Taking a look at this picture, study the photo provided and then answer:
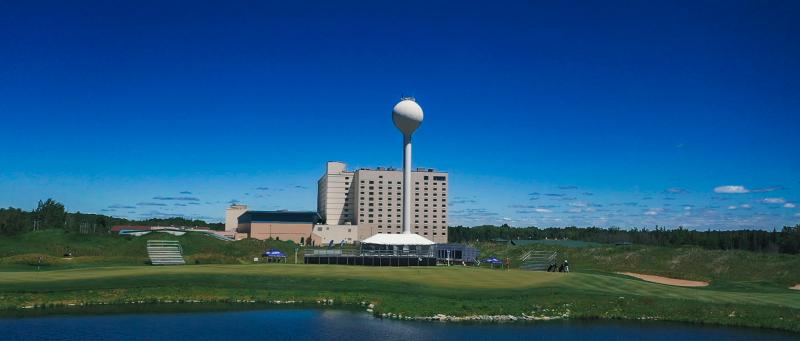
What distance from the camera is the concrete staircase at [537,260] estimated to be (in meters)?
73.1

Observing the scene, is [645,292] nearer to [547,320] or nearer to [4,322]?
[547,320]

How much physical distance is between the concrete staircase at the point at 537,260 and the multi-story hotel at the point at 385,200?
9488 centimetres

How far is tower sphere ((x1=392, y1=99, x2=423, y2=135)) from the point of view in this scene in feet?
332

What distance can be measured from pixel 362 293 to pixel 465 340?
52.5 ft

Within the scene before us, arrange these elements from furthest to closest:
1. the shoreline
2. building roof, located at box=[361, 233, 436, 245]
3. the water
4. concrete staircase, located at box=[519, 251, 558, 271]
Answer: building roof, located at box=[361, 233, 436, 245] → concrete staircase, located at box=[519, 251, 558, 271] → the shoreline → the water

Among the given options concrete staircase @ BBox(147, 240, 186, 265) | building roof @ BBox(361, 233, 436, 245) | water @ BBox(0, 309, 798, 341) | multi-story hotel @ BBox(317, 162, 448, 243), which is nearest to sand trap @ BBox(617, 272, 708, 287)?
water @ BBox(0, 309, 798, 341)

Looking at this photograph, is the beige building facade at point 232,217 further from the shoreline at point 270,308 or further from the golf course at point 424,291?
the shoreline at point 270,308

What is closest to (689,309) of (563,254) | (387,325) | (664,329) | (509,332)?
(664,329)

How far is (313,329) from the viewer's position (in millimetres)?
35906

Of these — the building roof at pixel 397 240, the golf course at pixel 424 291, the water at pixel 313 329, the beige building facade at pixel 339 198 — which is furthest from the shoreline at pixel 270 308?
the beige building facade at pixel 339 198

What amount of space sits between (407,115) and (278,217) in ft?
233

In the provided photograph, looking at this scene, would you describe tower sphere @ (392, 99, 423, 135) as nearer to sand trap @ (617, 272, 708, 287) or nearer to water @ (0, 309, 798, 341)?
sand trap @ (617, 272, 708, 287)

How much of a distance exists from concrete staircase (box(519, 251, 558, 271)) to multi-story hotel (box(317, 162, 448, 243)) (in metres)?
94.9

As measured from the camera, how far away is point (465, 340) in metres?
33.5
